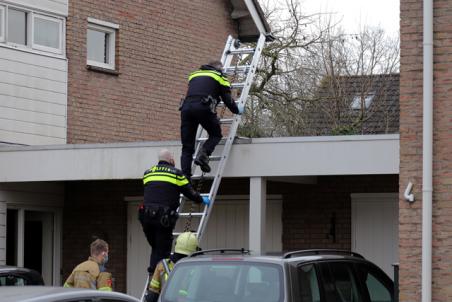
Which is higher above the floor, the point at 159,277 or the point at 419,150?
the point at 419,150

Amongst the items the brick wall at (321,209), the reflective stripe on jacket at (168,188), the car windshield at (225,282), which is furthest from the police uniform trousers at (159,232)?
the brick wall at (321,209)

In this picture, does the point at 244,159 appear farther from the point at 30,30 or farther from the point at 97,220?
the point at 30,30

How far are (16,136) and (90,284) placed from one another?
23.4 feet

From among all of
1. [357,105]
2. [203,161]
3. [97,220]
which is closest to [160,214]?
[203,161]

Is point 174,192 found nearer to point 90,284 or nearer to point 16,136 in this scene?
point 90,284

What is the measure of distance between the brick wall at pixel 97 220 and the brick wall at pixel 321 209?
277 cm

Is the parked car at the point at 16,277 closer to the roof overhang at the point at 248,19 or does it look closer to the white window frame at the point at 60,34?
the white window frame at the point at 60,34

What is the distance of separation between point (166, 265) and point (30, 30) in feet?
26.5

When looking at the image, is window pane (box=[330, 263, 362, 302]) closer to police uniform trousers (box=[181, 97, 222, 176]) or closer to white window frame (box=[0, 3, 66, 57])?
police uniform trousers (box=[181, 97, 222, 176])

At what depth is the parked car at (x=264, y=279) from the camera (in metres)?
9.98

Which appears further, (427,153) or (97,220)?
(97,220)

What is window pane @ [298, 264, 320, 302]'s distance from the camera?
10.0m

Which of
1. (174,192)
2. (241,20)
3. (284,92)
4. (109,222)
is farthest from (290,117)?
(174,192)

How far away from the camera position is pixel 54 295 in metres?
7.78
